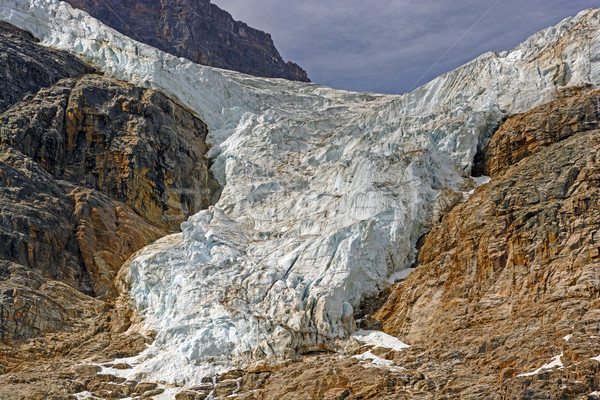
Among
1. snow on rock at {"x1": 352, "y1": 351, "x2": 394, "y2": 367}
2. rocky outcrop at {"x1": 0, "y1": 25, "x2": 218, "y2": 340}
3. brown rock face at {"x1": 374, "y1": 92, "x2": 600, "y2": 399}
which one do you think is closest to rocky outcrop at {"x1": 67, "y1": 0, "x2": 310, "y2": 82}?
rocky outcrop at {"x1": 0, "y1": 25, "x2": 218, "y2": 340}

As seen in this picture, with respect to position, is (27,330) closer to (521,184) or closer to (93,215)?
(93,215)

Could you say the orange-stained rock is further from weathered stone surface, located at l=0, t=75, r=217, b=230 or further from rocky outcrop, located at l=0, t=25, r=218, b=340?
weathered stone surface, located at l=0, t=75, r=217, b=230

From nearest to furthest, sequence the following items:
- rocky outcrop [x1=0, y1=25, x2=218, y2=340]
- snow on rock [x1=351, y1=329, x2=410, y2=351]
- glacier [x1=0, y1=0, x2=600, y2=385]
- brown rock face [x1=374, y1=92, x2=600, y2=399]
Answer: brown rock face [x1=374, y1=92, x2=600, y2=399]
snow on rock [x1=351, y1=329, x2=410, y2=351]
glacier [x1=0, y1=0, x2=600, y2=385]
rocky outcrop [x1=0, y1=25, x2=218, y2=340]

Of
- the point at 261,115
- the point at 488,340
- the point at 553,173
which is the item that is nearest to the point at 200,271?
the point at 488,340

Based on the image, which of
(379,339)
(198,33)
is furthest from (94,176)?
(198,33)

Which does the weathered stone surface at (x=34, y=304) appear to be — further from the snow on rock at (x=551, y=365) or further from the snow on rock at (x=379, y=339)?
the snow on rock at (x=551, y=365)

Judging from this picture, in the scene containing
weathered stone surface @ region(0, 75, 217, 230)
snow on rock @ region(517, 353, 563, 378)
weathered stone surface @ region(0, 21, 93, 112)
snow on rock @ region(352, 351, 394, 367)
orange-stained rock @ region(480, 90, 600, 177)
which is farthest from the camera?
weathered stone surface @ region(0, 21, 93, 112)
